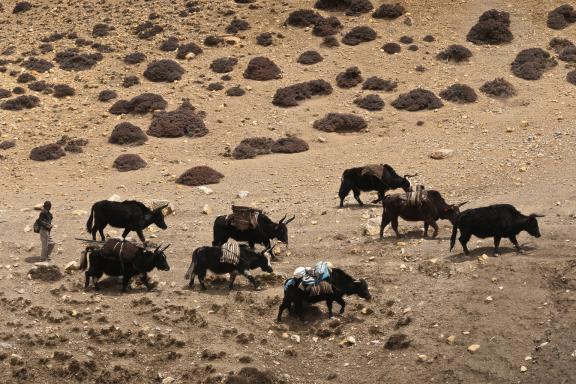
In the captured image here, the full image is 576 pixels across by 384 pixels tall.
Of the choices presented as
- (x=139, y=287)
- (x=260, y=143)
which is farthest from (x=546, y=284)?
(x=260, y=143)

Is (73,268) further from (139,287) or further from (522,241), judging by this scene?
(522,241)

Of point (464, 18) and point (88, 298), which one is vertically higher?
point (464, 18)

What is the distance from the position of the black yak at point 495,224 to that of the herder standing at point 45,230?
33.0ft

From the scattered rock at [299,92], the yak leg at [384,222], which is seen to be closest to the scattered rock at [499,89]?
the scattered rock at [299,92]

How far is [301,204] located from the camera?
1133 inches

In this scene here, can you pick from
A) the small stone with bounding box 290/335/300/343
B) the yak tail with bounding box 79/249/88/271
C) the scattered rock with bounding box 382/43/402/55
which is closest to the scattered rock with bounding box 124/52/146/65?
the scattered rock with bounding box 382/43/402/55

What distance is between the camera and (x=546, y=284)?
19016mm

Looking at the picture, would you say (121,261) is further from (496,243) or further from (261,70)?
(261,70)

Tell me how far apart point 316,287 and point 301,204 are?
399 inches

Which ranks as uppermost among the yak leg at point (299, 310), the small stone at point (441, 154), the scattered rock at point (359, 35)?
the scattered rock at point (359, 35)

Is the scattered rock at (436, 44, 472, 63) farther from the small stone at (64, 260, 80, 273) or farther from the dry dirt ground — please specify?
the small stone at (64, 260, 80, 273)

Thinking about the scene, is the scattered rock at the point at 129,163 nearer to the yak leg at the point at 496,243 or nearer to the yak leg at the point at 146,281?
the yak leg at the point at 146,281

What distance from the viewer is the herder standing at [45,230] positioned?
23.1 metres

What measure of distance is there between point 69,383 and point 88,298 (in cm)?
317
